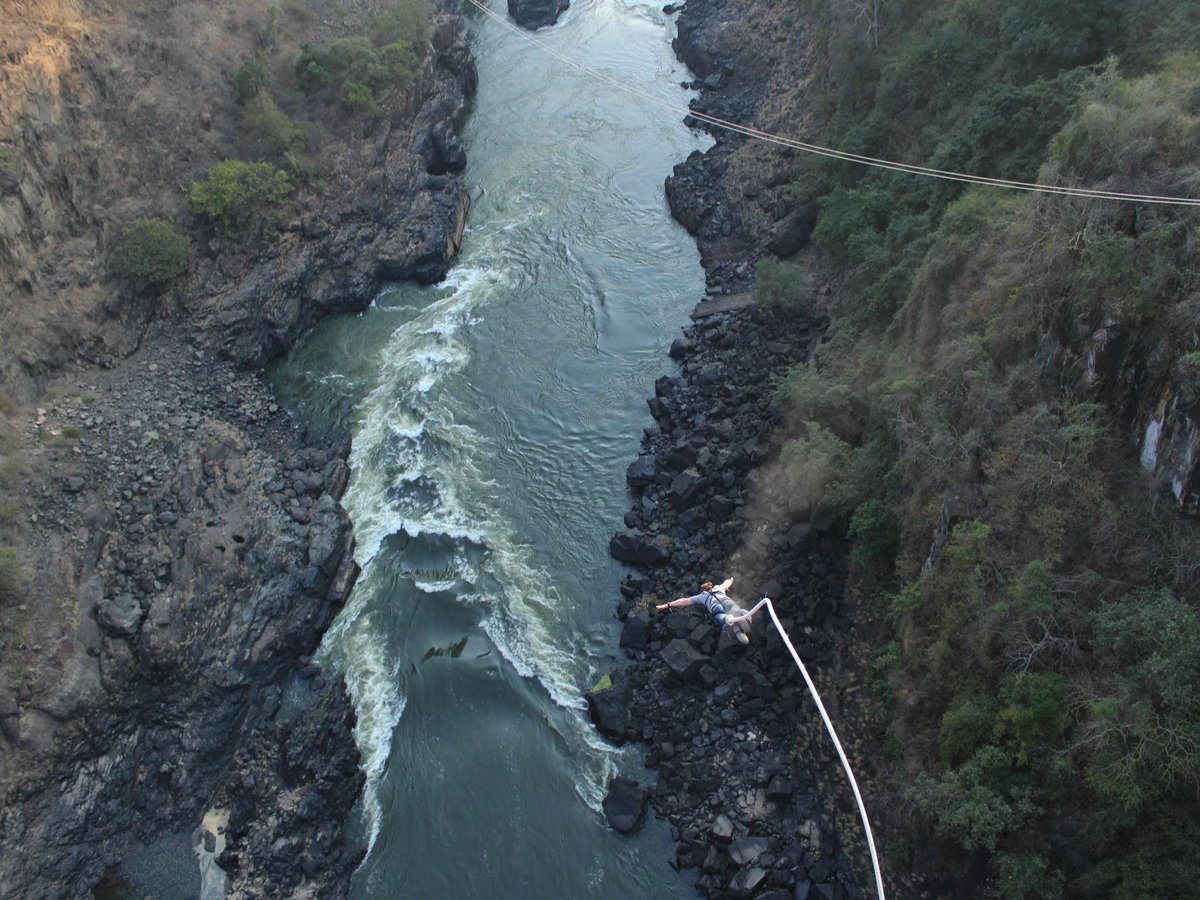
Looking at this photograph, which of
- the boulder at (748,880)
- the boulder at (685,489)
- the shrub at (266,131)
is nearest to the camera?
the boulder at (748,880)

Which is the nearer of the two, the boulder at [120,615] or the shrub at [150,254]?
the boulder at [120,615]

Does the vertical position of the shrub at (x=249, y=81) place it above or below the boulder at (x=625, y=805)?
above

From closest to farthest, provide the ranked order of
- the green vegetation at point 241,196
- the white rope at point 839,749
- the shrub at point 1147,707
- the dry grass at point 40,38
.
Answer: the white rope at point 839,749 < the shrub at point 1147,707 < the dry grass at point 40,38 < the green vegetation at point 241,196

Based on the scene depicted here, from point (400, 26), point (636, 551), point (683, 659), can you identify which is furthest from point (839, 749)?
point (400, 26)

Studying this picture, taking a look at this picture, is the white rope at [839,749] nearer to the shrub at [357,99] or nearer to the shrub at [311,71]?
the shrub at [357,99]

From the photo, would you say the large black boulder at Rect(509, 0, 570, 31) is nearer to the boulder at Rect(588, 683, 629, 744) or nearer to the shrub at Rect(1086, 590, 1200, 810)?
the boulder at Rect(588, 683, 629, 744)

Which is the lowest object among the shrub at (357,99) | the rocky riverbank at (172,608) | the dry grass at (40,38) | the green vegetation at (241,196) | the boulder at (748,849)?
the rocky riverbank at (172,608)

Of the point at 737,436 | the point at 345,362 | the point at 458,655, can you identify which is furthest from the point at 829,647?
the point at 345,362

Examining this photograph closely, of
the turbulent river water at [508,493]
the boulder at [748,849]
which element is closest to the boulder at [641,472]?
the turbulent river water at [508,493]

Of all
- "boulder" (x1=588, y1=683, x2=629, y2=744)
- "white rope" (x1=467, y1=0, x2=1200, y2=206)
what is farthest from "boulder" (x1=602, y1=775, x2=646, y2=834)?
"white rope" (x1=467, y1=0, x2=1200, y2=206)
